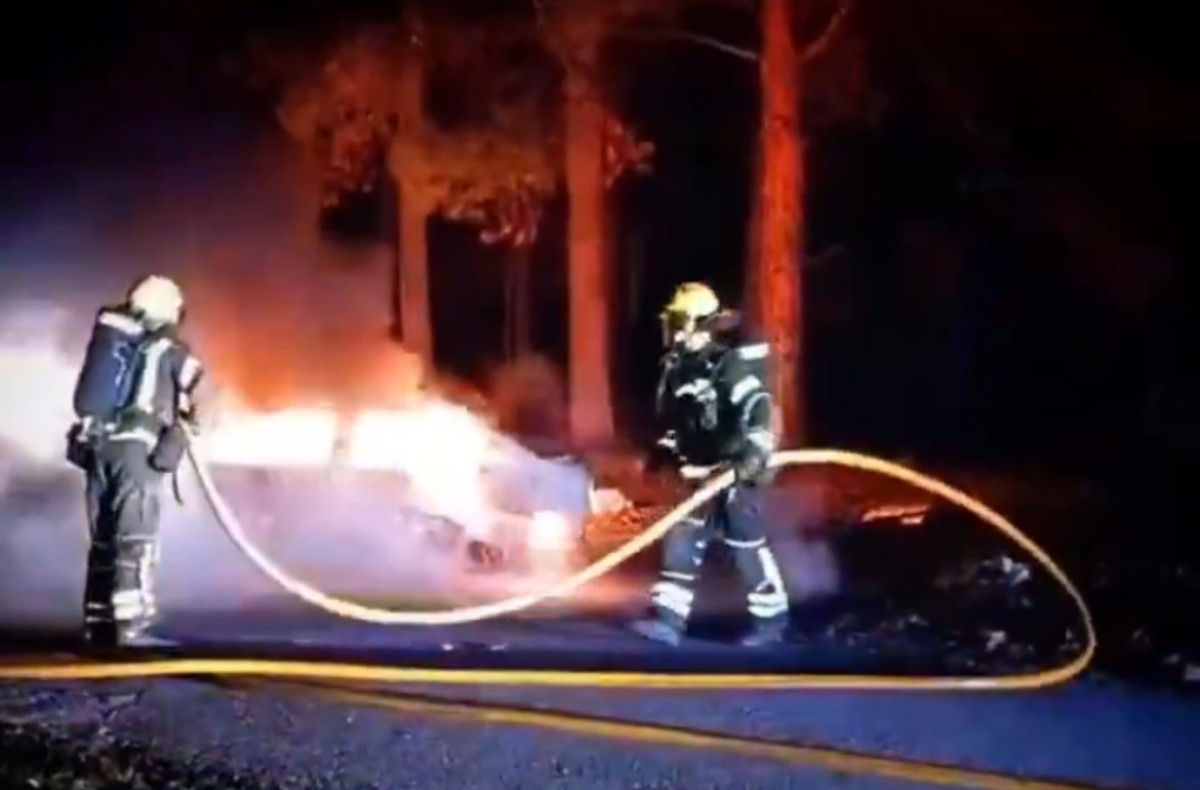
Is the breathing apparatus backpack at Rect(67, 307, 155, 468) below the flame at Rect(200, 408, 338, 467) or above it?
above

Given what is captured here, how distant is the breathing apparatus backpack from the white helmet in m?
0.02

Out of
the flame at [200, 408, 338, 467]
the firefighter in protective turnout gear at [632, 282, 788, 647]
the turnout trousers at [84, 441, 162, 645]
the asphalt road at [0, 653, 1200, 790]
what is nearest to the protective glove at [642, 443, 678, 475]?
the firefighter in protective turnout gear at [632, 282, 788, 647]

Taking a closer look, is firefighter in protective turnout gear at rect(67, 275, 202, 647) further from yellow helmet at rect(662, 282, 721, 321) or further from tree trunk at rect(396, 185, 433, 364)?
yellow helmet at rect(662, 282, 721, 321)

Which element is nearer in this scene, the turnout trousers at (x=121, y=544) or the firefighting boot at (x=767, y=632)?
the firefighting boot at (x=767, y=632)

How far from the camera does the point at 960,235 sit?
75.1 inches

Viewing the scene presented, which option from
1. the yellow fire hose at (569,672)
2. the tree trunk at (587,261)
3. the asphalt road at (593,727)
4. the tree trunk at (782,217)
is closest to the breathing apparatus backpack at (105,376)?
the yellow fire hose at (569,672)

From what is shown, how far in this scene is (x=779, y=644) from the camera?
6.32 feet

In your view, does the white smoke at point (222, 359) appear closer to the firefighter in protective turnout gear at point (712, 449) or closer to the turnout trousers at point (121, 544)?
the turnout trousers at point (121, 544)

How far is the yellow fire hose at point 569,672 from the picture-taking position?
1867 millimetres

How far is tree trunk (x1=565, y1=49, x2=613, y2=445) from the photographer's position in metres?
1.98

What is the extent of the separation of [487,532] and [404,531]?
0.10 m

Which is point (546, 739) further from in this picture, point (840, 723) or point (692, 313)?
point (692, 313)

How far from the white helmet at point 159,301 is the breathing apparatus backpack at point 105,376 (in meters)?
0.02

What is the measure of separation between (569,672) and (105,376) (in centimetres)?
68
